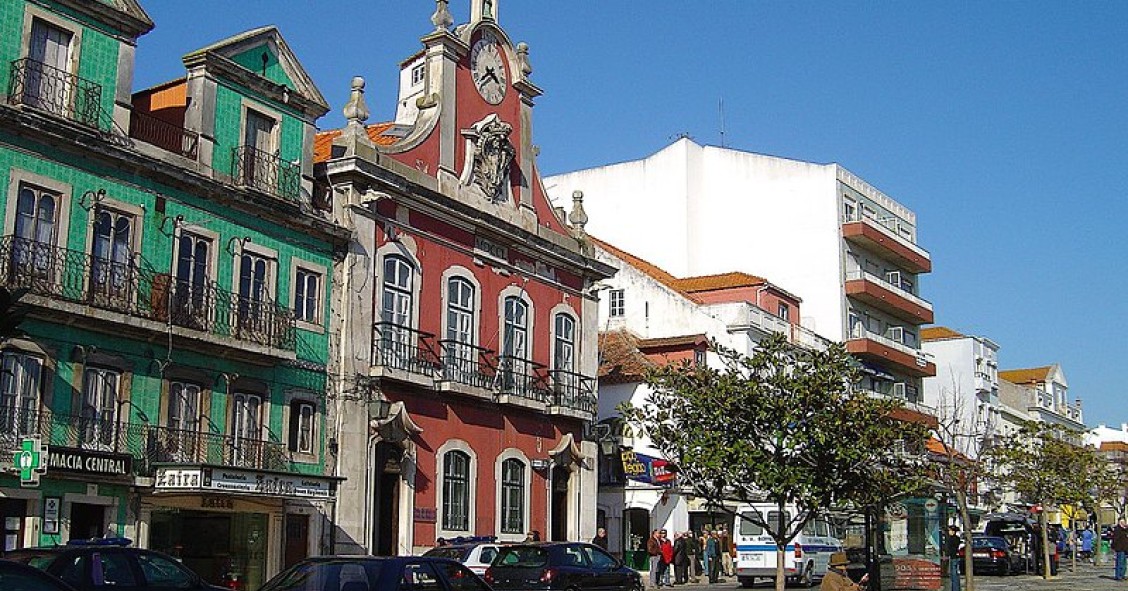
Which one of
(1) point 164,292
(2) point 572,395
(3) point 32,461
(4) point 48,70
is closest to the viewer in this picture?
(3) point 32,461

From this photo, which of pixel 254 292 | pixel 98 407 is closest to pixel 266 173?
pixel 254 292

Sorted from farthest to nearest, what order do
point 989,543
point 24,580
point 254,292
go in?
1. point 989,543
2. point 254,292
3. point 24,580

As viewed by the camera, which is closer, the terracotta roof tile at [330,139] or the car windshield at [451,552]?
the car windshield at [451,552]

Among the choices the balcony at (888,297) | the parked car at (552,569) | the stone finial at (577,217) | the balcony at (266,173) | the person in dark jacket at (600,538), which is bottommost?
the parked car at (552,569)

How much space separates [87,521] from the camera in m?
23.7

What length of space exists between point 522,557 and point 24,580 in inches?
534

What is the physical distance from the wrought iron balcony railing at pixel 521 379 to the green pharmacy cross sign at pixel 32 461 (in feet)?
47.1

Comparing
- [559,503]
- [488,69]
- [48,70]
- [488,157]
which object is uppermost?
[488,69]

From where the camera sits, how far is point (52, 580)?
11.1 m

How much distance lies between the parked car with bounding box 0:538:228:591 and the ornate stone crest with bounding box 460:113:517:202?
58.0 ft

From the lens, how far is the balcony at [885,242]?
2370 inches

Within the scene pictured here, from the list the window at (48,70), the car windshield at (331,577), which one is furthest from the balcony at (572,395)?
the car windshield at (331,577)

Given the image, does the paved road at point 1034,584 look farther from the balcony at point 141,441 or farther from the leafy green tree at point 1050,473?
the balcony at point 141,441

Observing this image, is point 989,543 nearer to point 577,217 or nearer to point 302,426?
point 577,217
